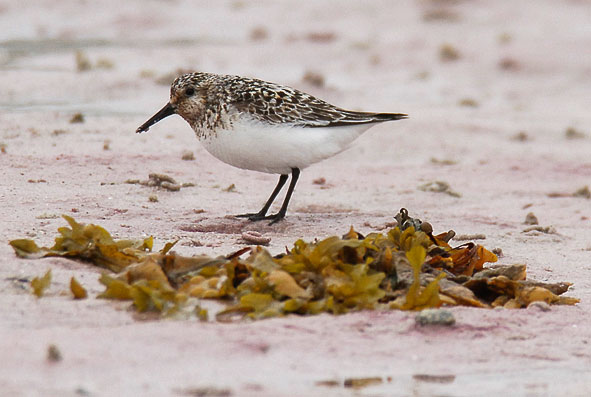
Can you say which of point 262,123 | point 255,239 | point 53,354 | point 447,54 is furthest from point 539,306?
point 447,54

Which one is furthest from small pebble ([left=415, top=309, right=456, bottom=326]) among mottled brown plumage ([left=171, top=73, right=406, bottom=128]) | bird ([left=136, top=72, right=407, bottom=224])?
mottled brown plumage ([left=171, top=73, right=406, bottom=128])

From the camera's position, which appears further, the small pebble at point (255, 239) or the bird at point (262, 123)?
the bird at point (262, 123)

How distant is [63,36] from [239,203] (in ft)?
28.3

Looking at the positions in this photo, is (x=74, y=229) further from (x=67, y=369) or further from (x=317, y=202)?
(x=317, y=202)

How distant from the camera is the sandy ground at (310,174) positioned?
13.9 ft

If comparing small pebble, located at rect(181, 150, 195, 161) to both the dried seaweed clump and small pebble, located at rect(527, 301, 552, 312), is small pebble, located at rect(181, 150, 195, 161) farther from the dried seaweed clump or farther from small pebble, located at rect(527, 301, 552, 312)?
small pebble, located at rect(527, 301, 552, 312)

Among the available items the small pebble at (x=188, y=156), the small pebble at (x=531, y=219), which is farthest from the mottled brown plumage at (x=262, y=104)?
the small pebble at (x=188, y=156)

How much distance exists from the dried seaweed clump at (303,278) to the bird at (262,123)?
1.59m

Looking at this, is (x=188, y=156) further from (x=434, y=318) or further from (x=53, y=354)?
(x=53, y=354)

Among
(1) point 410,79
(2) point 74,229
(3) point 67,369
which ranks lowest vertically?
(3) point 67,369

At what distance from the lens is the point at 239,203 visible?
7941 mm

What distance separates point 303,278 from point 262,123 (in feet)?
7.35

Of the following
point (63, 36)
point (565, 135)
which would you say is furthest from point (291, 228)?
point (63, 36)

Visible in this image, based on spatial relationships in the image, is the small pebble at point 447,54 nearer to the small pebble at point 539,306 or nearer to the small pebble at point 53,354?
the small pebble at point 539,306
